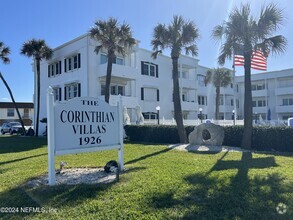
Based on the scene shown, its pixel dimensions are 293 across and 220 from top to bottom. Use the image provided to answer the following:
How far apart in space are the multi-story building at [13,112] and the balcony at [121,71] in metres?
39.4

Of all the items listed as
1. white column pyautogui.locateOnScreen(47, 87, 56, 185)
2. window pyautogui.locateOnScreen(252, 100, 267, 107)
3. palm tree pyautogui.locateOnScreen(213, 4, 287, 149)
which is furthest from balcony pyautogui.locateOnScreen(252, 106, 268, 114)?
white column pyautogui.locateOnScreen(47, 87, 56, 185)

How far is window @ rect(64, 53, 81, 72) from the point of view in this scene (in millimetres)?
27500

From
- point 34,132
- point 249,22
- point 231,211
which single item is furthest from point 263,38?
point 34,132

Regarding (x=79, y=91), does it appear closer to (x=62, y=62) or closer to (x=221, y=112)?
(x=62, y=62)

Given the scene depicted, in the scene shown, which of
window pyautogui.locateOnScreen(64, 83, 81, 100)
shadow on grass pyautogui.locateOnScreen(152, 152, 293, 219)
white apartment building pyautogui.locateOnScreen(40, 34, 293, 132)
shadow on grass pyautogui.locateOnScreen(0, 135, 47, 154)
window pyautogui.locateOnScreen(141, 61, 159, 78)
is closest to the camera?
shadow on grass pyautogui.locateOnScreen(152, 152, 293, 219)

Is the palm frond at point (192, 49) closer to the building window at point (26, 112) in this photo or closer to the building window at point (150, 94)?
the building window at point (150, 94)

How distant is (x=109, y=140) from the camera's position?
782cm

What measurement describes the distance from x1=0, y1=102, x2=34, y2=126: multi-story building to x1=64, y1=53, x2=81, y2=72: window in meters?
35.2

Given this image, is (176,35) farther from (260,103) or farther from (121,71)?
(260,103)

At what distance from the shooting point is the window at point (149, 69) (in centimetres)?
3158

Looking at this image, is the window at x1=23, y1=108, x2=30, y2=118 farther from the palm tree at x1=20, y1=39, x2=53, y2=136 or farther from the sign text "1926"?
the sign text "1926"

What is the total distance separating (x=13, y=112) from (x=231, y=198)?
6256cm

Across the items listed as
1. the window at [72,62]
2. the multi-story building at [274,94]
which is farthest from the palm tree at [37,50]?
the multi-story building at [274,94]

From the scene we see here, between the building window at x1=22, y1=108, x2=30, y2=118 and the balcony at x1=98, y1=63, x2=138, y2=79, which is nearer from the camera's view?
the balcony at x1=98, y1=63, x2=138, y2=79
